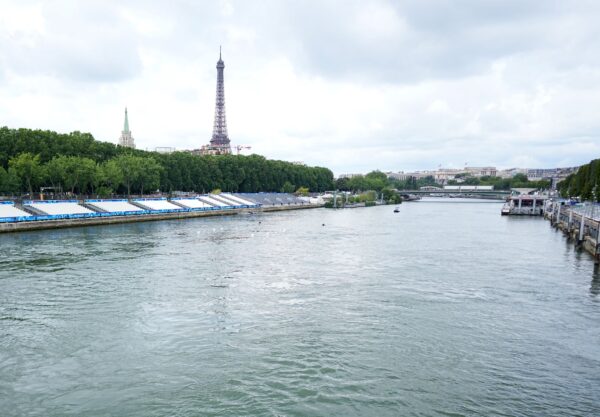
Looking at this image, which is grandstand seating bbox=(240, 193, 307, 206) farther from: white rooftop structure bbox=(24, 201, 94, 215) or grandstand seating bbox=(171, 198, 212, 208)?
white rooftop structure bbox=(24, 201, 94, 215)

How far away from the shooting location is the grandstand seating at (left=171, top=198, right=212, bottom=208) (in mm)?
70406

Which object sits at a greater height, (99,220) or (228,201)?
(228,201)

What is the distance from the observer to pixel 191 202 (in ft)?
240

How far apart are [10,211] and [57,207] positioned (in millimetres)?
6018

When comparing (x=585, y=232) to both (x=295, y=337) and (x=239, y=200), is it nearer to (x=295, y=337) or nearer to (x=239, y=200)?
(x=295, y=337)

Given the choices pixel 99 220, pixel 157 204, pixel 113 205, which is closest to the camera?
pixel 99 220

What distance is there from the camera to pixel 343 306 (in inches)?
727

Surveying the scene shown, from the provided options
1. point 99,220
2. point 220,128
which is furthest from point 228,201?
point 220,128

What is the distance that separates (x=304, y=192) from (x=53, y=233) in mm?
79333

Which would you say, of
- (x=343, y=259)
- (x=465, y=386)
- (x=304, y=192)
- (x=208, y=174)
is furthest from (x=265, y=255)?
(x=304, y=192)

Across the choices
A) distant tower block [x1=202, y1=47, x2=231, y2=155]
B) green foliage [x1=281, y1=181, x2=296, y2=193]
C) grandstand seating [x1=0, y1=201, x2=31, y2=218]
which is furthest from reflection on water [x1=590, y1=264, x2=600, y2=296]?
distant tower block [x1=202, y1=47, x2=231, y2=155]

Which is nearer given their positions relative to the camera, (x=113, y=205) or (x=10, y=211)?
(x=10, y=211)

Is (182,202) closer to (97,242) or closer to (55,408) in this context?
(97,242)

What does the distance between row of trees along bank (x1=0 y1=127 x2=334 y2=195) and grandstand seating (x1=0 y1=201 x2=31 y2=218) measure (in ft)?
27.0
